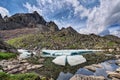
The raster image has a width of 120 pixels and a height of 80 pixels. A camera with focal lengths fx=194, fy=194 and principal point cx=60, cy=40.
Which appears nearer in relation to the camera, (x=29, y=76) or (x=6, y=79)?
(x=6, y=79)

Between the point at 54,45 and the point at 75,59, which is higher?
the point at 54,45

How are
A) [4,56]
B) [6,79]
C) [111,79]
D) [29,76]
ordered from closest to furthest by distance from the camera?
[6,79] → [29,76] → [111,79] → [4,56]

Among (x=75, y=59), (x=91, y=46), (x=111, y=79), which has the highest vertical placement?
(x=91, y=46)

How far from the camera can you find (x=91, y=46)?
621 ft

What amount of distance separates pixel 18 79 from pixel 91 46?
16662cm

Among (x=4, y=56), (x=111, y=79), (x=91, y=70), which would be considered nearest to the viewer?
(x=111, y=79)

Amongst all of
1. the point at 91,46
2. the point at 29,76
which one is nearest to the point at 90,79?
the point at 29,76

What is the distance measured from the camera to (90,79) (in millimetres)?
30375

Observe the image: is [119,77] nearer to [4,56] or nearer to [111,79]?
[111,79]

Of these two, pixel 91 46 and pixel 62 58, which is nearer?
pixel 62 58

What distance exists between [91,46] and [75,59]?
447 feet

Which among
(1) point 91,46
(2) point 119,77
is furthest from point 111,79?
(1) point 91,46

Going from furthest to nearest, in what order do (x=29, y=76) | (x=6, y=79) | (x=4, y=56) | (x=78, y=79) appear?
(x=4, y=56)
(x=78, y=79)
(x=29, y=76)
(x=6, y=79)

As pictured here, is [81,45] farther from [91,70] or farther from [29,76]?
[29,76]
